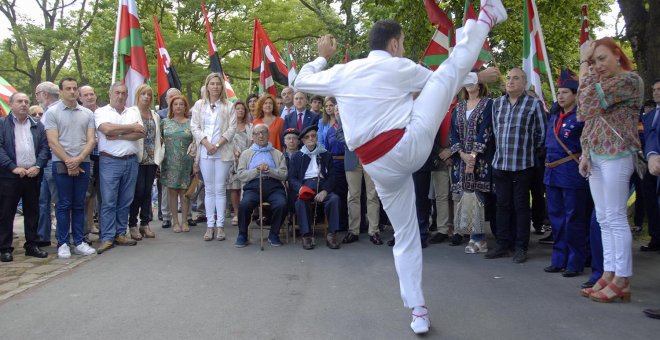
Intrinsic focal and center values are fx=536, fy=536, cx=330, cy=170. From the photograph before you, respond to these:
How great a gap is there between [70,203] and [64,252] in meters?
0.62

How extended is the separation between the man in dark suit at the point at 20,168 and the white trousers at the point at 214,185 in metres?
2.17

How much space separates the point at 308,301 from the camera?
480 cm

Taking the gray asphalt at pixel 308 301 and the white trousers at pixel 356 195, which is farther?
the white trousers at pixel 356 195

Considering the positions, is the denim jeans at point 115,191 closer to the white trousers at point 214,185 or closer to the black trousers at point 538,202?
the white trousers at point 214,185

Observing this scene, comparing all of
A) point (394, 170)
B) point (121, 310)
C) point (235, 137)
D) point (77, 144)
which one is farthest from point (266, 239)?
point (394, 170)

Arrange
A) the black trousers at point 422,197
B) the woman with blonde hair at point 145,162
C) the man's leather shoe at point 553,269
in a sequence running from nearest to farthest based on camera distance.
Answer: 1. the man's leather shoe at point 553,269
2. the black trousers at point 422,197
3. the woman with blonde hair at point 145,162

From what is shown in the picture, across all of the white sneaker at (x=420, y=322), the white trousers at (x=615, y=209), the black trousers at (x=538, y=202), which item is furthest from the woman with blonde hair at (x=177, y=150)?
the white trousers at (x=615, y=209)

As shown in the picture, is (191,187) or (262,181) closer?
(262,181)

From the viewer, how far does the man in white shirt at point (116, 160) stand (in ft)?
23.7

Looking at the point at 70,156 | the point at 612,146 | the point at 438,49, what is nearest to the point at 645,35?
the point at 438,49

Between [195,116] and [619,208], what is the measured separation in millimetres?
5934

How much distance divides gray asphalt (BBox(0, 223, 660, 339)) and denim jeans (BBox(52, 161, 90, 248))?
56 cm

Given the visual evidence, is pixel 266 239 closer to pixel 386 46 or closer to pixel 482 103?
pixel 482 103

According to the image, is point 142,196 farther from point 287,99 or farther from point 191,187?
point 287,99
